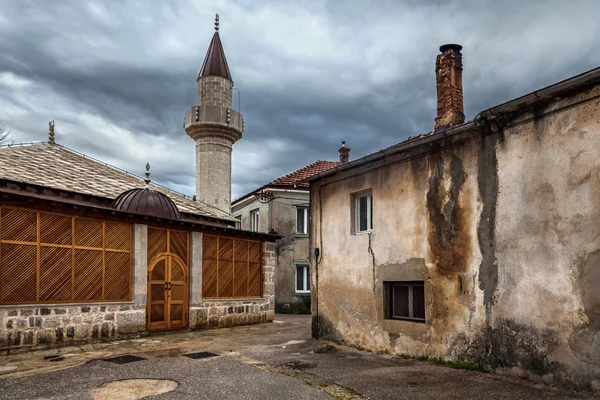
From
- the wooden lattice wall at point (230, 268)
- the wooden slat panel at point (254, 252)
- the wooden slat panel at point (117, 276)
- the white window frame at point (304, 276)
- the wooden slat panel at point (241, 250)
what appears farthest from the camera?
the white window frame at point (304, 276)

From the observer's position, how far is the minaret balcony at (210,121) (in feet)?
80.0

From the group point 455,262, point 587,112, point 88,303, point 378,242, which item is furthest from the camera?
point 88,303

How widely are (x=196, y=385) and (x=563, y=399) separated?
5.02m

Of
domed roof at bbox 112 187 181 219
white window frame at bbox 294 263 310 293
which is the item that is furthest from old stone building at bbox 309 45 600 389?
white window frame at bbox 294 263 310 293

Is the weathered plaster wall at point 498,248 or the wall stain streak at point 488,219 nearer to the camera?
the weathered plaster wall at point 498,248

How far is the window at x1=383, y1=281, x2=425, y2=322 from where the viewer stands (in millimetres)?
9438

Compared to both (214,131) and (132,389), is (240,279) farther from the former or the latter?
(214,131)

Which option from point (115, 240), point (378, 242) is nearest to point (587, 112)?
point (378, 242)

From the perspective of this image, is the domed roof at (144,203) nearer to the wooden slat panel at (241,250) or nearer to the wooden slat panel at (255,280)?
the wooden slat panel at (241,250)

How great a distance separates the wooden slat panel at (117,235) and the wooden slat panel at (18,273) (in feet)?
6.06

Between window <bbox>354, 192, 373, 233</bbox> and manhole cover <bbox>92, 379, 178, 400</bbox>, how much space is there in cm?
536

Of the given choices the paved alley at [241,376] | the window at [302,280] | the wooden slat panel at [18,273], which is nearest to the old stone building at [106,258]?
the wooden slat panel at [18,273]

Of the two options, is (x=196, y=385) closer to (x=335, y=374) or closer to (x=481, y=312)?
(x=335, y=374)

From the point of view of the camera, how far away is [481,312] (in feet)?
26.2
